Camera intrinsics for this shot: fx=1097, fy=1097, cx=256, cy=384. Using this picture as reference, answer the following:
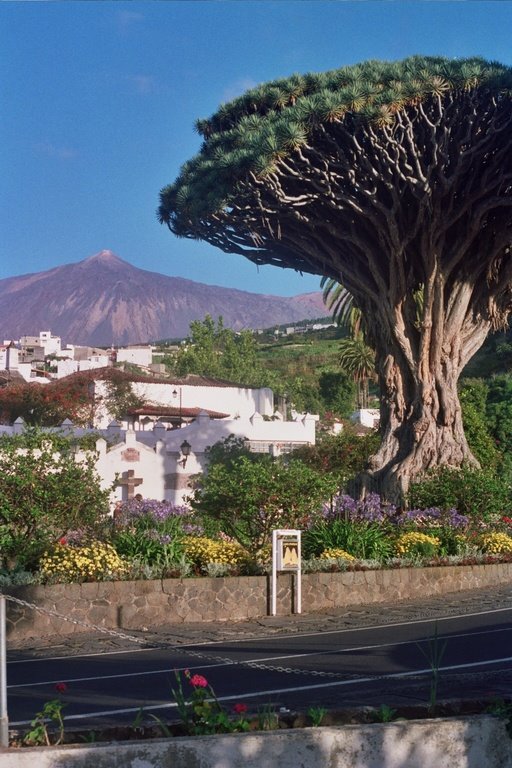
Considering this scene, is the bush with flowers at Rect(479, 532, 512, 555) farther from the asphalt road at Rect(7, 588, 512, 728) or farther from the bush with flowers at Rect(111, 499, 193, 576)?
the bush with flowers at Rect(111, 499, 193, 576)

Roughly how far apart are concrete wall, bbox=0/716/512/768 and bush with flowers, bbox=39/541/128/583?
411 inches

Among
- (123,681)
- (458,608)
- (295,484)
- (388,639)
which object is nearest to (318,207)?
(295,484)

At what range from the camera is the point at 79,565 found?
54.0ft

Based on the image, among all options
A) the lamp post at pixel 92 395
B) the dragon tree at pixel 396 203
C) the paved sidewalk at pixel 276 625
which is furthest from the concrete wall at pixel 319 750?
the lamp post at pixel 92 395

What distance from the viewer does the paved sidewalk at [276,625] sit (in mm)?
14484

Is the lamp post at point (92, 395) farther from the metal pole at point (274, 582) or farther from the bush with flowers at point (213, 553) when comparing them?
the metal pole at point (274, 582)

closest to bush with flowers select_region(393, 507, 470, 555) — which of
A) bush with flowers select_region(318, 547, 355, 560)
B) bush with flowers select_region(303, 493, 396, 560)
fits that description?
bush with flowers select_region(303, 493, 396, 560)

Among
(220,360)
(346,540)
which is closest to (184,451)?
(346,540)

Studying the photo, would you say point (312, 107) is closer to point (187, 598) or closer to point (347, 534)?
point (347, 534)

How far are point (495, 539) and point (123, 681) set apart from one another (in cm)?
1521

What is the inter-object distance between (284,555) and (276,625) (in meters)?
1.42

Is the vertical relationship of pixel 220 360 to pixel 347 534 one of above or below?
above

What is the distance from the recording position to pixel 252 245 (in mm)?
35250

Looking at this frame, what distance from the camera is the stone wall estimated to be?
1570 cm
